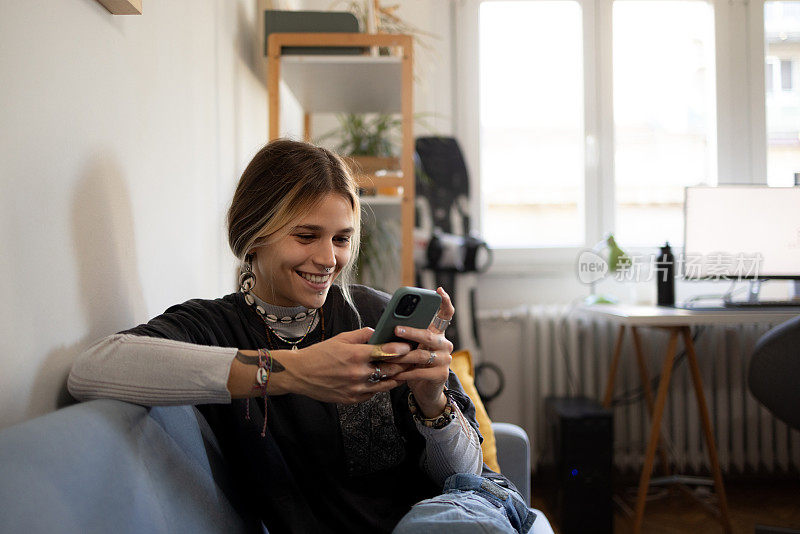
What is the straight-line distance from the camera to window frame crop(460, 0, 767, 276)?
307 centimetres

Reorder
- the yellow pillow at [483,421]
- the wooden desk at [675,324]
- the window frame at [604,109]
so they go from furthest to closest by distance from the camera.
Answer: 1. the window frame at [604,109]
2. the wooden desk at [675,324]
3. the yellow pillow at [483,421]

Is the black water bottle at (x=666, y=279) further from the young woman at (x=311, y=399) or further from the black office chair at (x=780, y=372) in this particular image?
the young woman at (x=311, y=399)

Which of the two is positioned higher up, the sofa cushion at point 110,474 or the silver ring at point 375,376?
the silver ring at point 375,376

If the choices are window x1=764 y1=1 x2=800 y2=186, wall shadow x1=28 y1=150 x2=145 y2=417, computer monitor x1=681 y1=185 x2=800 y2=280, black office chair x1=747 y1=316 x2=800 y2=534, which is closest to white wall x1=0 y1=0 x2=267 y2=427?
wall shadow x1=28 y1=150 x2=145 y2=417

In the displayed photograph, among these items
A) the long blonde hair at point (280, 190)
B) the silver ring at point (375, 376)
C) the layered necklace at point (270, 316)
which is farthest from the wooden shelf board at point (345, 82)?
the silver ring at point (375, 376)

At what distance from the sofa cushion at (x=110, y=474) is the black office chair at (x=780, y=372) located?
156 cm

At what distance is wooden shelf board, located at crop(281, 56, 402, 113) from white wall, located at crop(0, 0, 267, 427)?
0.37 meters

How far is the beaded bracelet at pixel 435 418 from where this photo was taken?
99 cm

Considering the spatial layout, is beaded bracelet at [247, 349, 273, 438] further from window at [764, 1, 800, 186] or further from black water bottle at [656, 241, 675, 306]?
window at [764, 1, 800, 186]

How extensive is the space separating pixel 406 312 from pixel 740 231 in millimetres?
2221

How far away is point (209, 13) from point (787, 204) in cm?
227

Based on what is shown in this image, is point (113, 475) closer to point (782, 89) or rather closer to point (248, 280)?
point (248, 280)

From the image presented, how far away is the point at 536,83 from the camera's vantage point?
3.16 metres

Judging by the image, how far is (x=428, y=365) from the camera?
3.01 ft
